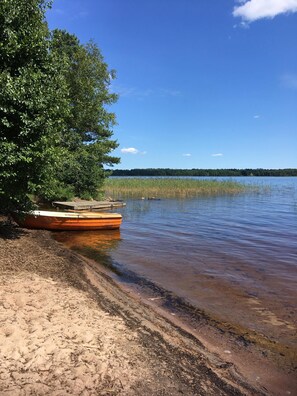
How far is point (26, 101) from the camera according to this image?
9070mm

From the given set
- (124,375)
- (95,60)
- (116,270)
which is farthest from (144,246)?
(95,60)

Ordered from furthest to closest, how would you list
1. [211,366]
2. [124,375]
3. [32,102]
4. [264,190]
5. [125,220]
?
[264,190]
[125,220]
[32,102]
[211,366]
[124,375]

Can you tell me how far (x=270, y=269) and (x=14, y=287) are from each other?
7.87m

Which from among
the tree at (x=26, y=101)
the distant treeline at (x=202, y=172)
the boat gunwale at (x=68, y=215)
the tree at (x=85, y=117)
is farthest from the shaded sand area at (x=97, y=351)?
the distant treeline at (x=202, y=172)

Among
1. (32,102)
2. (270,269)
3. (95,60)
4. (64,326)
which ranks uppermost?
(95,60)

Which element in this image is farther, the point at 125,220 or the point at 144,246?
the point at 125,220

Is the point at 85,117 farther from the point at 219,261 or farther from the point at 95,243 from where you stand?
the point at 219,261

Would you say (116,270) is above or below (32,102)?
below

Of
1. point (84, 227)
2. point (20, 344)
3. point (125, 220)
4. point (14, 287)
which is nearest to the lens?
point (20, 344)

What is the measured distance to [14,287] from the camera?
20.2 feet

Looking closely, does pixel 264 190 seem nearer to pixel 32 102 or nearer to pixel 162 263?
pixel 162 263

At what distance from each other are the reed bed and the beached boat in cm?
2283

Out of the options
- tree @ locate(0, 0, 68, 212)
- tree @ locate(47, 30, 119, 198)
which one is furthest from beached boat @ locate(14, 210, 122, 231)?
tree @ locate(47, 30, 119, 198)

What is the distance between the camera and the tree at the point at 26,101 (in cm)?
908
